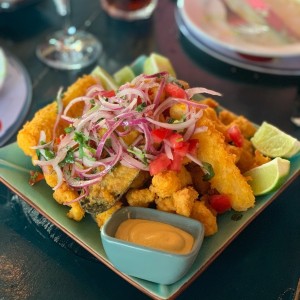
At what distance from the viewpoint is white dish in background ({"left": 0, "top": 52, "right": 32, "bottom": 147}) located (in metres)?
1.70

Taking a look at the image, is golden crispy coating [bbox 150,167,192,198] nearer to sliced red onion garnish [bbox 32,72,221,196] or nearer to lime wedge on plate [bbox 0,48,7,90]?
sliced red onion garnish [bbox 32,72,221,196]

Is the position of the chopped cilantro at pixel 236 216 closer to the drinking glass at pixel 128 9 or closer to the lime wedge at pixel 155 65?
the lime wedge at pixel 155 65

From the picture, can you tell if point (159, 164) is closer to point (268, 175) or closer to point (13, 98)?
point (268, 175)

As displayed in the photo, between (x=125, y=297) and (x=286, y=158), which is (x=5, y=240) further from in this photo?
(x=286, y=158)

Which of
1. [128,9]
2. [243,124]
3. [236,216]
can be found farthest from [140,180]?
[128,9]

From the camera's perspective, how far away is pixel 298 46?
1909 mm

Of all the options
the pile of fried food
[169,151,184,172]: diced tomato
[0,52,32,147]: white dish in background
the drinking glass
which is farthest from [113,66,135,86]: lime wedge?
the drinking glass

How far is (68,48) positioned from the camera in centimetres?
211

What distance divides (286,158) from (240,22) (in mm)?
911

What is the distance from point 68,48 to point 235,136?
1.00 meters

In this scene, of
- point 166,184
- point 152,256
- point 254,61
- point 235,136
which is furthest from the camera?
point 254,61

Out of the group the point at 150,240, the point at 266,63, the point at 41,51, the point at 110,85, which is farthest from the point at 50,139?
the point at 266,63

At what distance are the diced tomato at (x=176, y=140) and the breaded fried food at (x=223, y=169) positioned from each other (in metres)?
0.06

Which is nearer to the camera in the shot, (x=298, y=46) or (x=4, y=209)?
Answer: (x=4, y=209)
